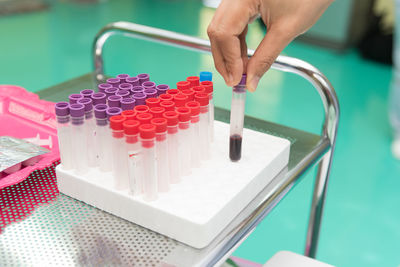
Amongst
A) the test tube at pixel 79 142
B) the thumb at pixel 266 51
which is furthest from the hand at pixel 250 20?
the test tube at pixel 79 142

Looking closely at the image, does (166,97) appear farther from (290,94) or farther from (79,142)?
(290,94)

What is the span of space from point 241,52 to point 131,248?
49 centimetres

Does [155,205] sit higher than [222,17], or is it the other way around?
[222,17]

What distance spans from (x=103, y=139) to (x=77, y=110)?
86mm

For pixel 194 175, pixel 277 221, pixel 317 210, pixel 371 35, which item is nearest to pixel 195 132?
pixel 194 175

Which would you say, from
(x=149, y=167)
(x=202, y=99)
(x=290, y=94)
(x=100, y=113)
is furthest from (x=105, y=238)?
(x=290, y=94)

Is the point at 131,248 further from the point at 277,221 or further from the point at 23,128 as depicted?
the point at 277,221

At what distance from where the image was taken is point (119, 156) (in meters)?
0.92

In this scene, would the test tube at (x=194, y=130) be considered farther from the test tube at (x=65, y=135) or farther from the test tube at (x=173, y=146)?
the test tube at (x=65, y=135)

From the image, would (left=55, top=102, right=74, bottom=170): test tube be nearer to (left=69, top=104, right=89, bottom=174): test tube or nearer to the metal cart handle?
(left=69, top=104, right=89, bottom=174): test tube

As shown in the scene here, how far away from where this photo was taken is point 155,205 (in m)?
0.87

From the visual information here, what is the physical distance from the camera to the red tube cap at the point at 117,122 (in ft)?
2.92

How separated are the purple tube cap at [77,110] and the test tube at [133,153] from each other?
4.9 inches

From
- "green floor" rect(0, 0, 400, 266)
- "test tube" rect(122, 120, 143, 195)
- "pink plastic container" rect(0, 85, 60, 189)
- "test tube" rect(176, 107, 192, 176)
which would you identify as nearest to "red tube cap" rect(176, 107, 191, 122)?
"test tube" rect(176, 107, 192, 176)
